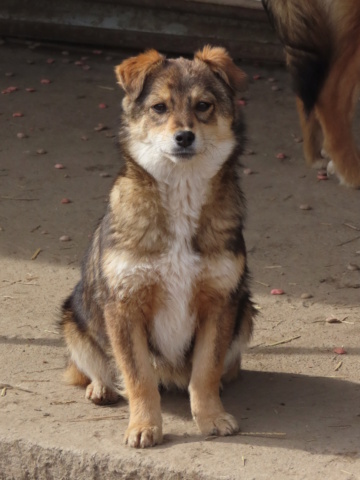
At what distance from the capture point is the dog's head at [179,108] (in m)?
3.78

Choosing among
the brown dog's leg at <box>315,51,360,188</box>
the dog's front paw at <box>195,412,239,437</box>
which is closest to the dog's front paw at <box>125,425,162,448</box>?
the dog's front paw at <box>195,412,239,437</box>

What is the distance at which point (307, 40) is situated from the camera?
620cm

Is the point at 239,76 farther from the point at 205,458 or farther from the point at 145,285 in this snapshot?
the point at 205,458

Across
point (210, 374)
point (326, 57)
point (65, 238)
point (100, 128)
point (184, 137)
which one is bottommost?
point (100, 128)

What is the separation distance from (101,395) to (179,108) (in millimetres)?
1297

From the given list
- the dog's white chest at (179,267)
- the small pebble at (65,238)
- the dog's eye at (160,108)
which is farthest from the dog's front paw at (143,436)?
the small pebble at (65,238)

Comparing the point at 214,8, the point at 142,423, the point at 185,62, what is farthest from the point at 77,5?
the point at 142,423

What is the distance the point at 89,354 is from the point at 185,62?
1.32 metres

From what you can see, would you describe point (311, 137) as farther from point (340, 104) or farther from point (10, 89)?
→ point (10, 89)

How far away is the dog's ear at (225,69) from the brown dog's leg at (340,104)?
227 cm

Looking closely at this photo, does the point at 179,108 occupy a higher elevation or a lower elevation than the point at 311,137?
higher

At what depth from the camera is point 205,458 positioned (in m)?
3.69

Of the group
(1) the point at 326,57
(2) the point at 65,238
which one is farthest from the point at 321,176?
(2) the point at 65,238

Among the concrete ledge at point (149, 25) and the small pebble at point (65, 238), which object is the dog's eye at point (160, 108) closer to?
the small pebble at point (65, 238)
